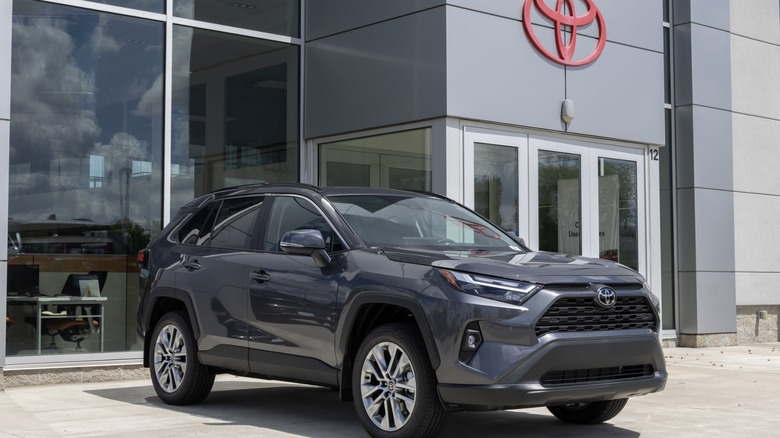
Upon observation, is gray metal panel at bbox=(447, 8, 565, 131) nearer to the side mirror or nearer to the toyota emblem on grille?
the side mirror

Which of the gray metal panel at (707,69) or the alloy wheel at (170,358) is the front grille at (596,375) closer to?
the alloy wheel at (170,358)

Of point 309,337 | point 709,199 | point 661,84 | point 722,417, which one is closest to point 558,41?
point 661,84

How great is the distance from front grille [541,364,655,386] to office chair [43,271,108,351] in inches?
256

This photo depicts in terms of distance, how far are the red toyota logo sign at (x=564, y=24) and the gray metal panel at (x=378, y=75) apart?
1.44m

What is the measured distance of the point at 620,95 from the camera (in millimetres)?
13852

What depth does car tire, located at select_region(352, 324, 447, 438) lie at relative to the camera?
6.50m

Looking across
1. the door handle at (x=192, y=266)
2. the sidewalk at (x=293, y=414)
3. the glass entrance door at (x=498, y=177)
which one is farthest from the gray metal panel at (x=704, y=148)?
the door handle at (x=192, y=266)

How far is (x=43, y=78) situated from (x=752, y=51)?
1188 centimetres

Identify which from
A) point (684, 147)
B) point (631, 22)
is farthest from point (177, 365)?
point (684, 147)

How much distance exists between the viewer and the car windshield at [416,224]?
25.0 ft

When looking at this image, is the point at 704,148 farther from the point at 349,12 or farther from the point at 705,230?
the point at 349,12

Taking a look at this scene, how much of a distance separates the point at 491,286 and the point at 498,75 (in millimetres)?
6419

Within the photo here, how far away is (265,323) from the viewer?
Result: 7.78m

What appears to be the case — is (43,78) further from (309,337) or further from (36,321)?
(309,337)
